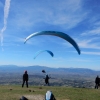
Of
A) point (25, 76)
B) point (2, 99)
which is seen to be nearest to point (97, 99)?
point (2, 99)

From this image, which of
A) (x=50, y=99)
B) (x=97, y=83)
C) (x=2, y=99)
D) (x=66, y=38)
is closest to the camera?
(x=50, y=99)

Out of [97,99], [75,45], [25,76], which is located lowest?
[97,99]

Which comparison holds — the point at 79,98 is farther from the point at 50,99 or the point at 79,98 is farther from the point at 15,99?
the point at 50,99

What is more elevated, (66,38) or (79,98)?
(66,38)

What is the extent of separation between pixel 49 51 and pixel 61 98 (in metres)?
11.4

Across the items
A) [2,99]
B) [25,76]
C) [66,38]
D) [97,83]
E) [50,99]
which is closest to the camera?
[50,99]

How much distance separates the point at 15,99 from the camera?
2130 centimetres

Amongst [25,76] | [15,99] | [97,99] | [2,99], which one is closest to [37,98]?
[15,99]

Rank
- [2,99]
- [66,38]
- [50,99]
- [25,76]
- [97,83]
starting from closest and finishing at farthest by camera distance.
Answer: [50,99], [2,99], [66,38], [25,76], [97,83]

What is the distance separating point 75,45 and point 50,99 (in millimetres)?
10999

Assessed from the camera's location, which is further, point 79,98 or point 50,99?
point 79,98

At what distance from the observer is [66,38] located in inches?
885

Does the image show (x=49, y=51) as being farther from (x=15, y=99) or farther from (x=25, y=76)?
(x=15, y=99)

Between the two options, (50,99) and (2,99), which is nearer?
(50,99)
